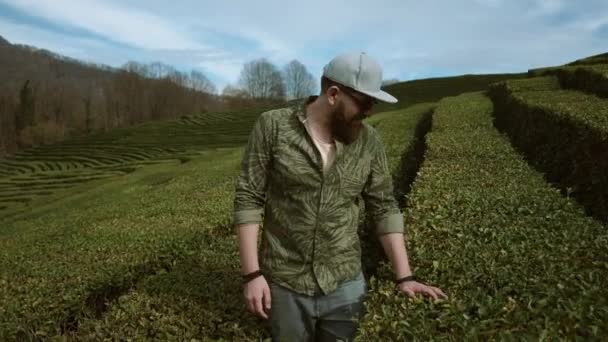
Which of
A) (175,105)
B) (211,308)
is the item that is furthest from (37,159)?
(211,308)

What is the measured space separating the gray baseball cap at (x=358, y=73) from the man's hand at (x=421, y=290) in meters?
1.15

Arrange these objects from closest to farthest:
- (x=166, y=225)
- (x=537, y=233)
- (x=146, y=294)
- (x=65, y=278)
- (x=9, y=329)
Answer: (x=537, y=233) → (x=146, y=294) → (x=9, y=329) → (x=65, y=278) → (x=166, y=225)

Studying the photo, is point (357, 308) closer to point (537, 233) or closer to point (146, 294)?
point (537, 233)

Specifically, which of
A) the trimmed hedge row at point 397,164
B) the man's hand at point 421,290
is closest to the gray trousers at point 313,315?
the man's hand at point 421,290

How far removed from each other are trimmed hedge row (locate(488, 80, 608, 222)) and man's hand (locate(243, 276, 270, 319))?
4017 millimetres

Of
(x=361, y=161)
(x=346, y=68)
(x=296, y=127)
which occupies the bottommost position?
(x=361, y=161)

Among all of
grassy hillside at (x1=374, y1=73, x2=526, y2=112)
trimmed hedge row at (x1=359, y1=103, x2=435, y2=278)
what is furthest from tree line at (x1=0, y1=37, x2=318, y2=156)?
trimmed hedge row at (x1=359, y1=103, x2=435, y2=278)

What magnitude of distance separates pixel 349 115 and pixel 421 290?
3.78ft

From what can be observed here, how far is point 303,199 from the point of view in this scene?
3.07m

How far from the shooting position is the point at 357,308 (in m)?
3.26

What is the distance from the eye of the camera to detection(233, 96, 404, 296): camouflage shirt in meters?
2.99

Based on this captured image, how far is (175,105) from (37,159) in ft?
191

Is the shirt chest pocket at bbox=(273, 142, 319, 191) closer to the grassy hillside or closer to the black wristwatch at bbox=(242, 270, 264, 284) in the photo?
the black wristwatch at bbox=(242, 270, 264, 284)

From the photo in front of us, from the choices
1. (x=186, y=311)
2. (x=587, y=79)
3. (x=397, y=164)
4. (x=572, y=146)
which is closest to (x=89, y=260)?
(x=186, y=311)
